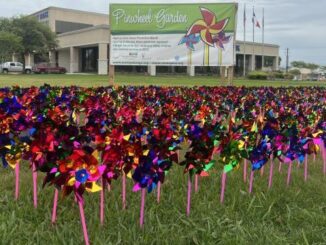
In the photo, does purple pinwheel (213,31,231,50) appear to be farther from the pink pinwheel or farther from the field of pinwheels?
the field of pinwheels

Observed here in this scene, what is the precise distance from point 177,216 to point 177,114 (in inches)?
97.4

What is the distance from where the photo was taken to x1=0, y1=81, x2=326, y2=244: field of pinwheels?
344 cm

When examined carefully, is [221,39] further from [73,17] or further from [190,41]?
[73,17]

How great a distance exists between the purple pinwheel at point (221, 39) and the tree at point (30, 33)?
5541 centimetres

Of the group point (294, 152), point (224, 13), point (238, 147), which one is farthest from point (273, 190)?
point (224, 13)

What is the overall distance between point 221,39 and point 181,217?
33.0ft

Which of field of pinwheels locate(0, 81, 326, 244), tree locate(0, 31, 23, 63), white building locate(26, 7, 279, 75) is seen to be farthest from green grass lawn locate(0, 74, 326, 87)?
tree locate(0, 31, 23, 63)

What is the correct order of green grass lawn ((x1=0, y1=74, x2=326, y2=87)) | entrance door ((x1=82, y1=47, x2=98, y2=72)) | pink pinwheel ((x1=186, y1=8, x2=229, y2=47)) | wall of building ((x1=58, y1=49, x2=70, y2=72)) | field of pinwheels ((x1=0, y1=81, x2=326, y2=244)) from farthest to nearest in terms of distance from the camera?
wall of building ((x1=58, y1=49, x2=70, y2=72)) → entrance door ((x1=82, y1=47, x2=98, y2=72)) → green grass lawn ((x1=0, y1=74, x2=326, y2=87)) → pink pinwheel ((x1=186, y1=8, x2=229, y2=47)) → field of pinwheels ((x1=0, y1=81, x2=326, y2=244))

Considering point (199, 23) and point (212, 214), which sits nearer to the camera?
point (212, 214)

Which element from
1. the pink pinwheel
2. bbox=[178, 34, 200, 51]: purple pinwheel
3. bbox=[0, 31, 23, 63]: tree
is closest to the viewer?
the pink pinwheel

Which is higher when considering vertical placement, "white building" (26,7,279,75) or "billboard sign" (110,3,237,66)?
"white building" (26,7,279,75)

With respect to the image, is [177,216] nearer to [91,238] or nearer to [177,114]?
[91,238]

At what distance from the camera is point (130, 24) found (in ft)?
45.0

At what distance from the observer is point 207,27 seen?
13.3m
